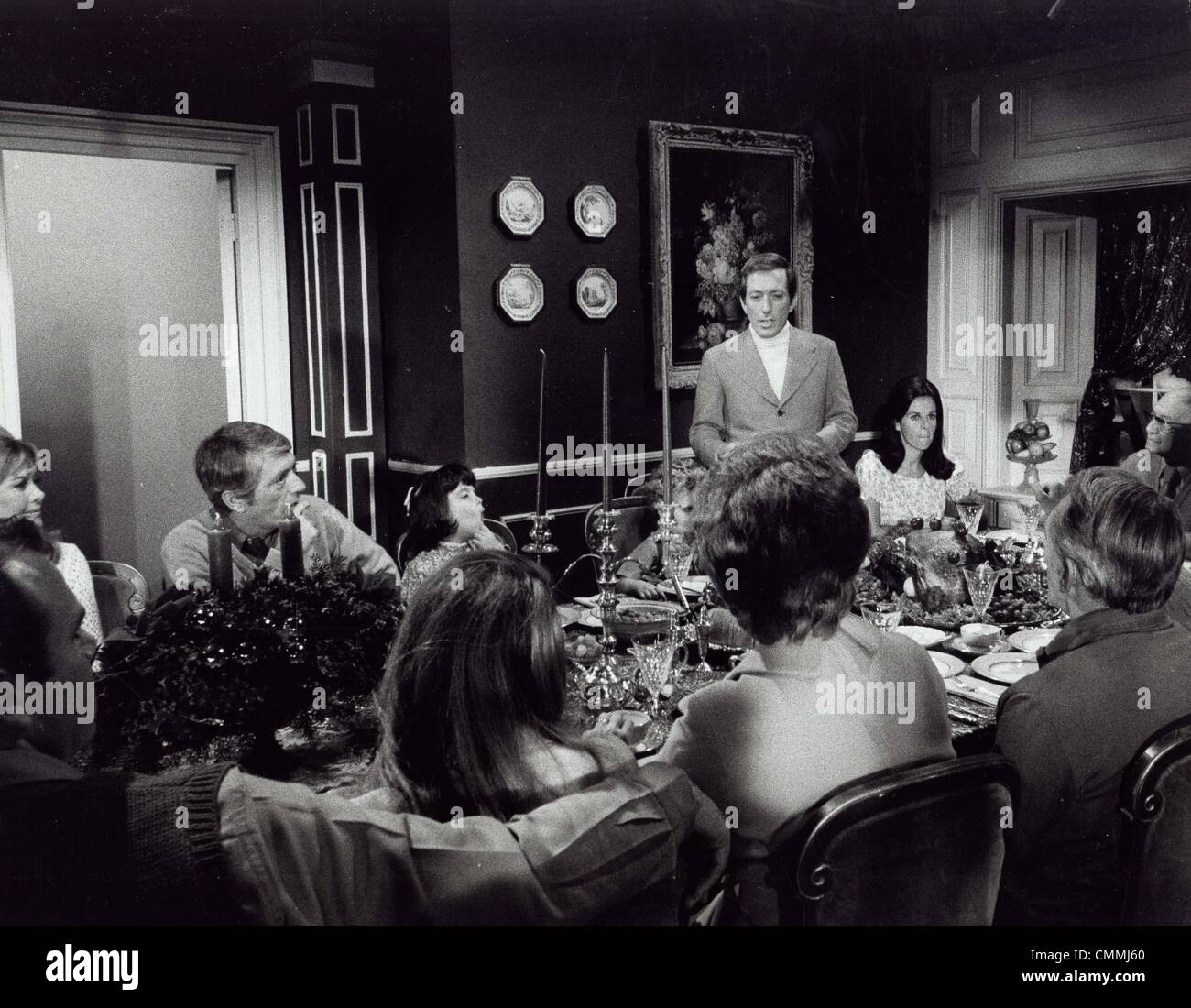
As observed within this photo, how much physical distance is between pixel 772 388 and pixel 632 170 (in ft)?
3.78

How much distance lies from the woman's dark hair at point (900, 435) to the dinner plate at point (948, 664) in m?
1.67

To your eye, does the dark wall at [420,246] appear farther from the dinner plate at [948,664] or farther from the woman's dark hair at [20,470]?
the dinner plate at [948,664]

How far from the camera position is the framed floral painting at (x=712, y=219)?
4582 mm

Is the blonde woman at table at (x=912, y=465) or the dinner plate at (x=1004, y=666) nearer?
the dinner plate at (x=1004, y=666)

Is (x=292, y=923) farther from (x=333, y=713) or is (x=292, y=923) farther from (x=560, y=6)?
(x=560, y=6)

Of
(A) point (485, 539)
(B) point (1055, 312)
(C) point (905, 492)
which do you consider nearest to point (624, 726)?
(A) point (485, 539)

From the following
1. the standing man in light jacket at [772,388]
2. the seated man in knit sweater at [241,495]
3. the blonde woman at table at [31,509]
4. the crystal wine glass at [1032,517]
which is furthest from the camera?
the standing man in light jacket at [772,388]

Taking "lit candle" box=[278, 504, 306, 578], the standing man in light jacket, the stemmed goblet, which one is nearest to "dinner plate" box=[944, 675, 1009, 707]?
the stemmed goblet

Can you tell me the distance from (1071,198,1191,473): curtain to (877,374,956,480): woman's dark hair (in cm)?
62

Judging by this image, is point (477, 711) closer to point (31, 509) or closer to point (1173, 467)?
point (31, 509)

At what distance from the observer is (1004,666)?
2.04m

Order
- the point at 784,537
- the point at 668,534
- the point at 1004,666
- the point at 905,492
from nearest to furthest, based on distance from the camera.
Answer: the point at 784,537, the point at 1004,666, the point at 668,534, the point at 905,492

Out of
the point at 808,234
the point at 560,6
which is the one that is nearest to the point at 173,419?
the point at 560,6

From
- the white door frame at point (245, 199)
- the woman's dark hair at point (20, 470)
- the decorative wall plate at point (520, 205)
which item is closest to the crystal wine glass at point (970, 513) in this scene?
the decorative wall plate at point (520, 205)
